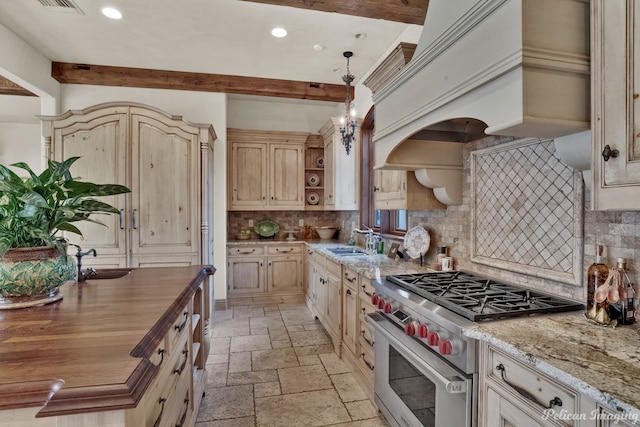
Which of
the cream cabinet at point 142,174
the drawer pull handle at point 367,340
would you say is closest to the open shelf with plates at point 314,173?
the cream cabinet at point 142,174

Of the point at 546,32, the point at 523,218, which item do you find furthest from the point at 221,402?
the point at 546,32

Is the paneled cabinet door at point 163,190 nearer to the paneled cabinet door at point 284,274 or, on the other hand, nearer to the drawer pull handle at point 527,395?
the paneled cabinet door at point 284,274

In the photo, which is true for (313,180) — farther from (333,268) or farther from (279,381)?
(279,381)

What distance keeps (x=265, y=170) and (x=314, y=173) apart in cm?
82

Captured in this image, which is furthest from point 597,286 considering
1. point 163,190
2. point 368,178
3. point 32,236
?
point 163,190

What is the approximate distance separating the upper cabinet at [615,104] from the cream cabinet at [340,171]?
3.10 metres

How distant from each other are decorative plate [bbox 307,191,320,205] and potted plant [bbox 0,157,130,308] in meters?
3.92

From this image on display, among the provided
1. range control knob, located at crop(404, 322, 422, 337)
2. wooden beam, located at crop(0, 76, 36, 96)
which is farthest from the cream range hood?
wooden beam, located at crop(0, 76, 36, 96)

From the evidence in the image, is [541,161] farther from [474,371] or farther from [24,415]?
[24,415]

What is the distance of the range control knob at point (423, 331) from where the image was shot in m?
1.49

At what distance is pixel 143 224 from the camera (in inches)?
143

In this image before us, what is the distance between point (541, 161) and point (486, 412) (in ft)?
4.00

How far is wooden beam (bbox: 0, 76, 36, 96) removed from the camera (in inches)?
155

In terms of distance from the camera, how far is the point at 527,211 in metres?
1.77
